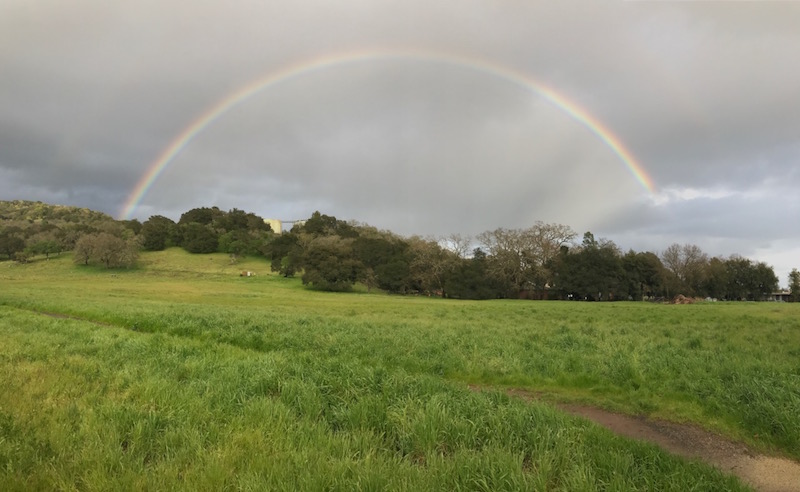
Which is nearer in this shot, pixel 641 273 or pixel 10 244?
pixel 641 273

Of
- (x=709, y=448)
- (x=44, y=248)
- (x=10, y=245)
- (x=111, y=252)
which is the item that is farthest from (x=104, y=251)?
(x=709, y=448)

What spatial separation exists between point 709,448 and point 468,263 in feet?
263

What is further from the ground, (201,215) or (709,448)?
(201,215)

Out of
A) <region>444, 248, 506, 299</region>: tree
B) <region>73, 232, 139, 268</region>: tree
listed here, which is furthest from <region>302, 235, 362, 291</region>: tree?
<region>73, 232, 139, 268</region>: tree

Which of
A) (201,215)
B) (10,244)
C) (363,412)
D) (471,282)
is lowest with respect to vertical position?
(363,412)

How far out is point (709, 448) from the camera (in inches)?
277

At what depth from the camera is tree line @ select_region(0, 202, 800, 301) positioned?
83.2 meters

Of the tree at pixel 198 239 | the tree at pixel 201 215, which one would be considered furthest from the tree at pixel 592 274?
the tree at pixel 201 215

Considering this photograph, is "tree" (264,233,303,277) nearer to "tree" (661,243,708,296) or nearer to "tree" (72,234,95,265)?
"tree" (72,234,95,265)

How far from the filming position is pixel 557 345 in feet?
48.9

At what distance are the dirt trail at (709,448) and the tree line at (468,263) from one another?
70165 millimetres

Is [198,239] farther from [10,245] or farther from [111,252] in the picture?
[10,245]

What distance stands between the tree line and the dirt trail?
A: 70.2 meters

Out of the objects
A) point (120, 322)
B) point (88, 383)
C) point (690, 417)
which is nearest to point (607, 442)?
point (690, 417)
